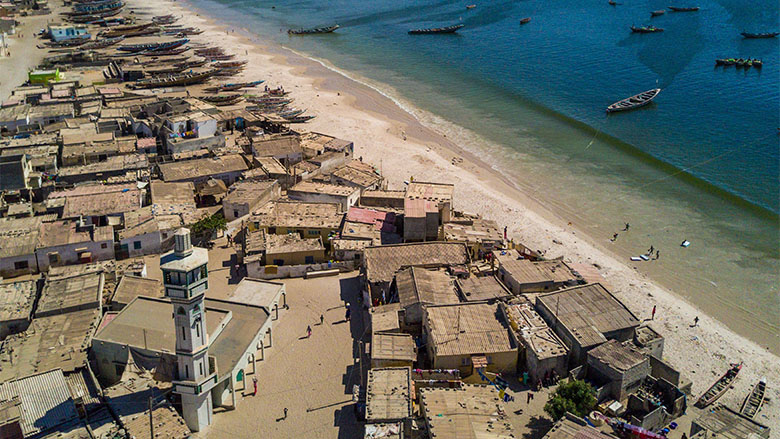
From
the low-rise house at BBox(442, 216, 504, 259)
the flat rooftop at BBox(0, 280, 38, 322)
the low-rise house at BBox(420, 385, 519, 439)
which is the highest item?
the low-rise house at BBox(442, 216, 504, 259)

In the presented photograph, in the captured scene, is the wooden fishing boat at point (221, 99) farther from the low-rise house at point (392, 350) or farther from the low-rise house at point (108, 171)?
the low-rise house at point (392, 350)

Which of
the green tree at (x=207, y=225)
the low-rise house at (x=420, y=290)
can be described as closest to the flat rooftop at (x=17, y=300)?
the green tree at (x=207, y=225)

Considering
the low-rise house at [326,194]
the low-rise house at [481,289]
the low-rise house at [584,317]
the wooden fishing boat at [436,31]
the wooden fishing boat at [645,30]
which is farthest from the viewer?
the wooden fishing boat at [436,31]

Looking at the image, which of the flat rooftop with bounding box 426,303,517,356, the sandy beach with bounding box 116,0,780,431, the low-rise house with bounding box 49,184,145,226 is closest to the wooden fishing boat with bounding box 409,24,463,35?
the sandy beach with bounding box 116,0,780,431

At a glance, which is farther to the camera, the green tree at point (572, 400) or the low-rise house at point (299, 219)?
the low-rise house at point (299, 219)

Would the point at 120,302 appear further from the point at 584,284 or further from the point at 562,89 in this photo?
the point at 562,89

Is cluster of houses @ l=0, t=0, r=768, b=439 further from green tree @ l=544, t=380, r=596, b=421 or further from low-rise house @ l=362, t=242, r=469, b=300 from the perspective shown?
green tree @ l=544, t=380, r=596, b=421
